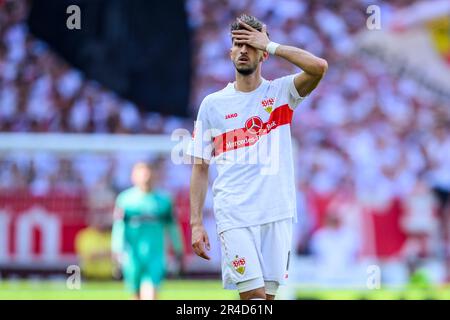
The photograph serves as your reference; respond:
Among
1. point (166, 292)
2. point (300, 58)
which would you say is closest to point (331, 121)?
point (166, 292)

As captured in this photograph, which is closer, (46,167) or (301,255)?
(46,167)

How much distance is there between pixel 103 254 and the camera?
544 inches

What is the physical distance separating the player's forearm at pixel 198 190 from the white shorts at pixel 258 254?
22 centimetres

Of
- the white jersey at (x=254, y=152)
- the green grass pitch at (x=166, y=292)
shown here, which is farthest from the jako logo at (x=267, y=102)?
the green grass pitch at (x=166, y=292)

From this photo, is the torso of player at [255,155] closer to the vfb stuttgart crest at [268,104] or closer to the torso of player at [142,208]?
the vfb stuttgart crest at [268,104]

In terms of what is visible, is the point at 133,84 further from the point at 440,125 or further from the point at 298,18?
the point at 440,125

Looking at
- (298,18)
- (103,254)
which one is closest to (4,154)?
(103,254)

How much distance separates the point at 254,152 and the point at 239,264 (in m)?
0.72

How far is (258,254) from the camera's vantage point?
562cm

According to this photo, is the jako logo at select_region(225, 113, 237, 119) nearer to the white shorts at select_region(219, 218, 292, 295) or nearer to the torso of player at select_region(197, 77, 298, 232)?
the torso of player at select_region(197, 77, 298, 232)

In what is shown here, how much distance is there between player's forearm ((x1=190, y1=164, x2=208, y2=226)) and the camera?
Answer: 18.8ft

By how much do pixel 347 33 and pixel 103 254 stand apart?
7.66 m
